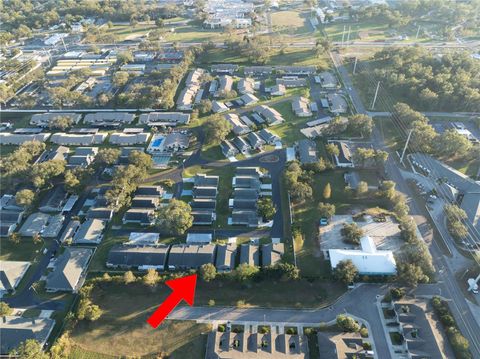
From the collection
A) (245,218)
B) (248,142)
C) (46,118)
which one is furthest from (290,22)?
(245,218)

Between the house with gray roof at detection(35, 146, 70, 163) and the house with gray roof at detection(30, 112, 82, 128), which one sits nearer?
the house with gray roof at detection(35, 146, 70, 163)

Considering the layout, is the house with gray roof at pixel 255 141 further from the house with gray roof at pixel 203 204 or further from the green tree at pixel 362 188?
the green tree at pixel 362 188


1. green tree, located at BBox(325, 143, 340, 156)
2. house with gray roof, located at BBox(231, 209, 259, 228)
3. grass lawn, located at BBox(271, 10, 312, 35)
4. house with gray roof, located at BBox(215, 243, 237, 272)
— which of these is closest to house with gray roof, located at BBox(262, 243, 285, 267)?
house with gray roof, located at BBox(215, 243, 237, 272)

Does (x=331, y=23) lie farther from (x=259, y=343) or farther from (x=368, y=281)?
Answer: (x=259, y=343)

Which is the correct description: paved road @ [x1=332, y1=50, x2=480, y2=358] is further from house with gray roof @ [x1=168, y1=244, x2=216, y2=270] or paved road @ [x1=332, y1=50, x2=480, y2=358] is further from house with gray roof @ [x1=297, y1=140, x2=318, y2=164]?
house with gray roof @ [x1=168, y1=244, x2=216, y2=270]

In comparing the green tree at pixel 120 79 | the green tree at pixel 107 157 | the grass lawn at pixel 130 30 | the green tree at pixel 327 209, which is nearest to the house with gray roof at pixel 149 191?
the green tree at pixel 107 157

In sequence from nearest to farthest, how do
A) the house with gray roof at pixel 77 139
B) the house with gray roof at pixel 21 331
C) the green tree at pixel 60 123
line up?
the house with gray roof at pixel 21 331 → the house with gray roof at pixel 77 139 → the green tree at pixel 60 123

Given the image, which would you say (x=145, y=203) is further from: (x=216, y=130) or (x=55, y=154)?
(x=55, y=154)
